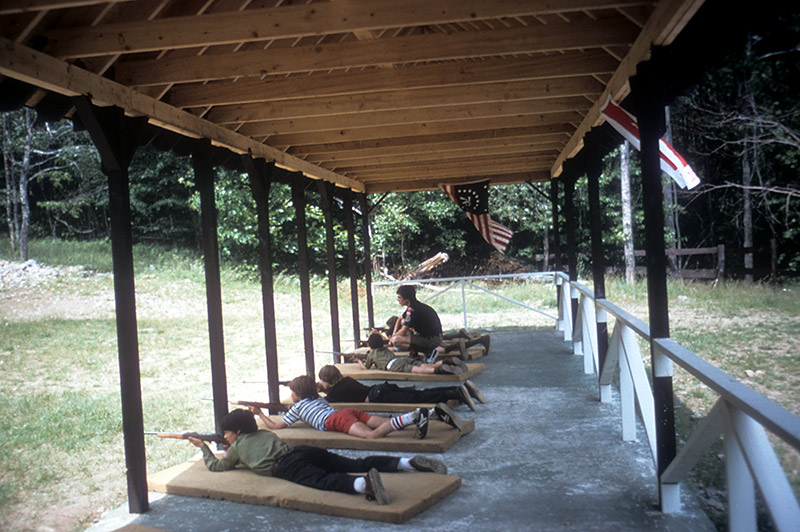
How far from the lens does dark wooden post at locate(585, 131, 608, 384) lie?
6.70 meters

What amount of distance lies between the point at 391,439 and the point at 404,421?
→ 166 mm

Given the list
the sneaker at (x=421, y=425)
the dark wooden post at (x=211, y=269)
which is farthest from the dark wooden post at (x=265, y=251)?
the sneaker at (x=421, y=425)

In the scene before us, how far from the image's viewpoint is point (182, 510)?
14.2 ft

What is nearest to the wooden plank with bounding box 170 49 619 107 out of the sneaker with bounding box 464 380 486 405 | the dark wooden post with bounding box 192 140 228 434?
the dark wooden post with bounding box 192 140 228 434

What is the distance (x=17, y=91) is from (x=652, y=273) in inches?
145

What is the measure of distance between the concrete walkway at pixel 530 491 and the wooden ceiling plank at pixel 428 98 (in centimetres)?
262

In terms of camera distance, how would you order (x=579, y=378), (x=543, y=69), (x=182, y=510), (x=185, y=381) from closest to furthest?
(x=182, y=510) → (x=543, y=69) → (x=579, y=378) → (x=185, y=381)

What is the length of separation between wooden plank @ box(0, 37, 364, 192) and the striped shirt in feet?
7.52

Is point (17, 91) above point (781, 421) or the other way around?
above

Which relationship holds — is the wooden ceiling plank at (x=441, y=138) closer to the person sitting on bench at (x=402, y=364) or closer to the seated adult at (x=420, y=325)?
the seated adult at (x=420, y=325)

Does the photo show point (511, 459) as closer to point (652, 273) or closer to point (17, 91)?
point (652, 273)

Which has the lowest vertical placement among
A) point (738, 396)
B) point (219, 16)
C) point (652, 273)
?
point (738, 396)

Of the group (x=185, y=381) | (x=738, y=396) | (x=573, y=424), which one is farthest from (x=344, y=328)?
(x=738, y=396)

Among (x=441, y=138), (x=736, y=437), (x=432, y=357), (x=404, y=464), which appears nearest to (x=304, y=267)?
(x=432, y=357)
